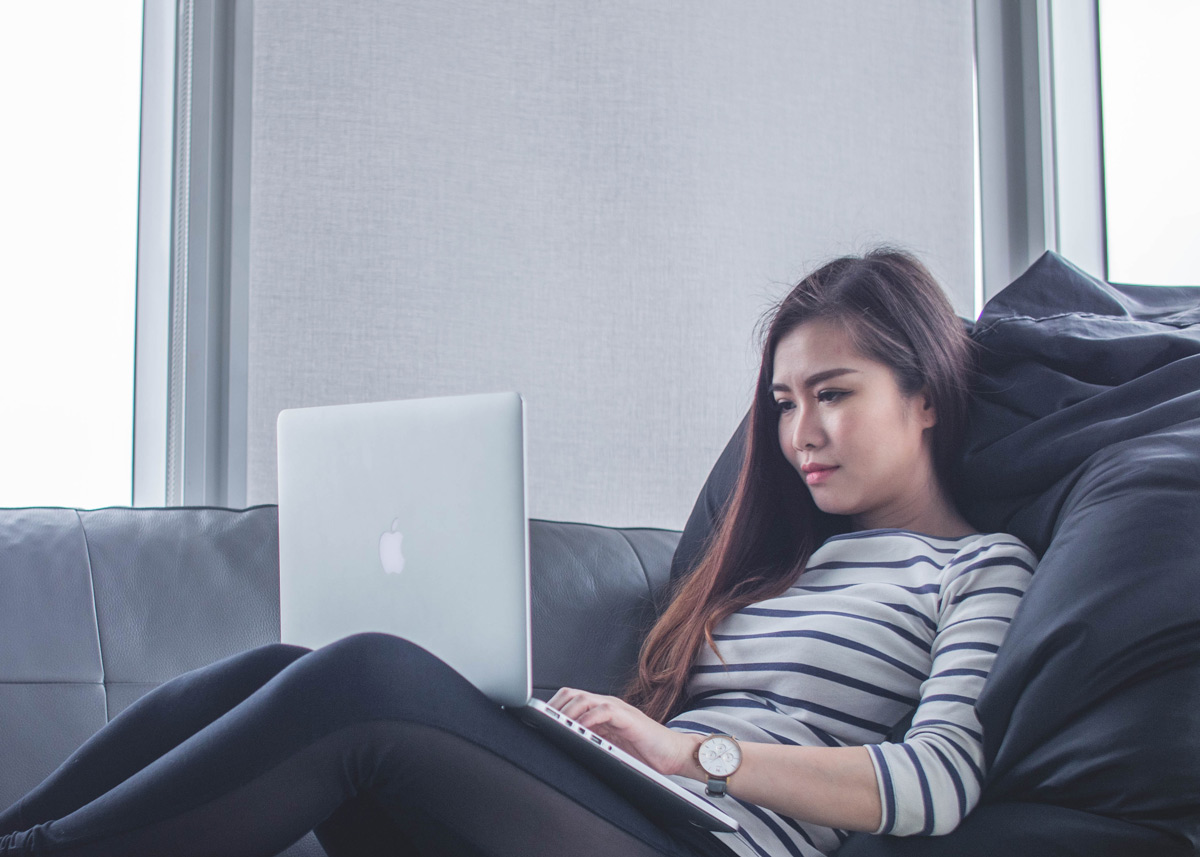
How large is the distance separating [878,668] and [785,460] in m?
0.38

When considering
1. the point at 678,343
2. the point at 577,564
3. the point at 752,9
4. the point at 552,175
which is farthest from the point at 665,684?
the point at 752,9

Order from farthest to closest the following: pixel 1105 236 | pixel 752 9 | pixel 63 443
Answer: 1. pixel 1105 236
2. pixel 752 9
3. pixel 63 443

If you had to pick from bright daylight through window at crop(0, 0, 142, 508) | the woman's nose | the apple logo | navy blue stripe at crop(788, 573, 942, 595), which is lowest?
navy blue stripe at crop(788, 573, 942, 595)

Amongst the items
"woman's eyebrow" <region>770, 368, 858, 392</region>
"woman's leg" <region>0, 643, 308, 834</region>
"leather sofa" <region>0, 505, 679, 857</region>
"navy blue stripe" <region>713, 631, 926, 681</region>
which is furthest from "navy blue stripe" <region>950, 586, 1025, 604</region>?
"woman's leg" <region>0, 643, 308, 834</region>

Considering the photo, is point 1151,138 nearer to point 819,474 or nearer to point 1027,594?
point 819,474

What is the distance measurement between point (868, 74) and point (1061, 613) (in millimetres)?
1725

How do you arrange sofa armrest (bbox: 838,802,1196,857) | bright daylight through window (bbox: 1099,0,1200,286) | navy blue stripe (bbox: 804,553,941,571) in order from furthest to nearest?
bright daylight through window (bbox: 1099,0,1200,286), navy blue stripe (bbox: 804,553,941,571), sofa armrest (bbox: 838,802,1196,857)

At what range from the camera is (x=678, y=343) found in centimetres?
210

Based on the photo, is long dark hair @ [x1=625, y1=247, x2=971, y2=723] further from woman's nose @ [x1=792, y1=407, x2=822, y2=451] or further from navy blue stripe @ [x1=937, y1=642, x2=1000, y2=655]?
navy blue stripe @ [x1=937, y1=642, x2=1000, y2=655]

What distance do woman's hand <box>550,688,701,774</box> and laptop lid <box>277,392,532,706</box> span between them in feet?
0.33

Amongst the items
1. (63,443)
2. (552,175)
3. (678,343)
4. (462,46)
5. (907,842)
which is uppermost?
(462,46)

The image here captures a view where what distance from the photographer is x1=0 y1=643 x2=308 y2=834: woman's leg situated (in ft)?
2.88

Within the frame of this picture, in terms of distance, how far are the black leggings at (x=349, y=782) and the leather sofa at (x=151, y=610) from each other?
407mm

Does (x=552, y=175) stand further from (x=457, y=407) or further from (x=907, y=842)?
(x=907, y=842)
